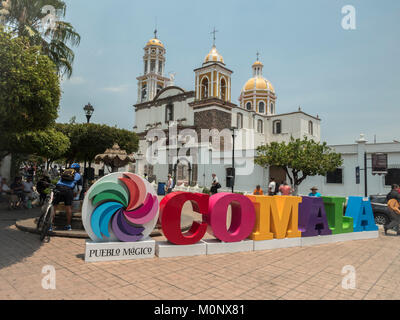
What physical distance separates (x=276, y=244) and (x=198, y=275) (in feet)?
9.22

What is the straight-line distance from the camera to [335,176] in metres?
23.9

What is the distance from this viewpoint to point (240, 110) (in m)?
38.9

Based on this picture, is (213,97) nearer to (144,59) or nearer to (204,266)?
(144,59)

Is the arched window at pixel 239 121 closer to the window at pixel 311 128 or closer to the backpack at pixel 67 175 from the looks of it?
the window at pixel 311 128

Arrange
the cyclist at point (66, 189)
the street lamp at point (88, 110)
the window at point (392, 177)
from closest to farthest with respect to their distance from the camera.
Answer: the cyclist at point (66, 189) < the street lamp at point (88, 110) < the window at point (392, 177)

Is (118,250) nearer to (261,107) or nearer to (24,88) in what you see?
(24,88)

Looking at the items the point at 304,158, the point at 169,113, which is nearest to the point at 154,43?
the point at 169,113

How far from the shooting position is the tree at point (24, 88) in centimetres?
472

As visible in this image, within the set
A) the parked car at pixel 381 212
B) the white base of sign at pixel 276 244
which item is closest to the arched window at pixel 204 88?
the parked car at pixel 381 212

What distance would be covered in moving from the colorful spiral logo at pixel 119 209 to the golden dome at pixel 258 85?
45166mm

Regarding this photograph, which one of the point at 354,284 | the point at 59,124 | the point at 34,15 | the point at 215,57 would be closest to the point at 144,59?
the point at 215,57

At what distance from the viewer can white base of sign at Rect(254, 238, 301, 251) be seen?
20.5 ft

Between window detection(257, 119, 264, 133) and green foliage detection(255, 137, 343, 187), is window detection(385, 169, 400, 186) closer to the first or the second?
green foliage detection(255, 137, 343, 187)
